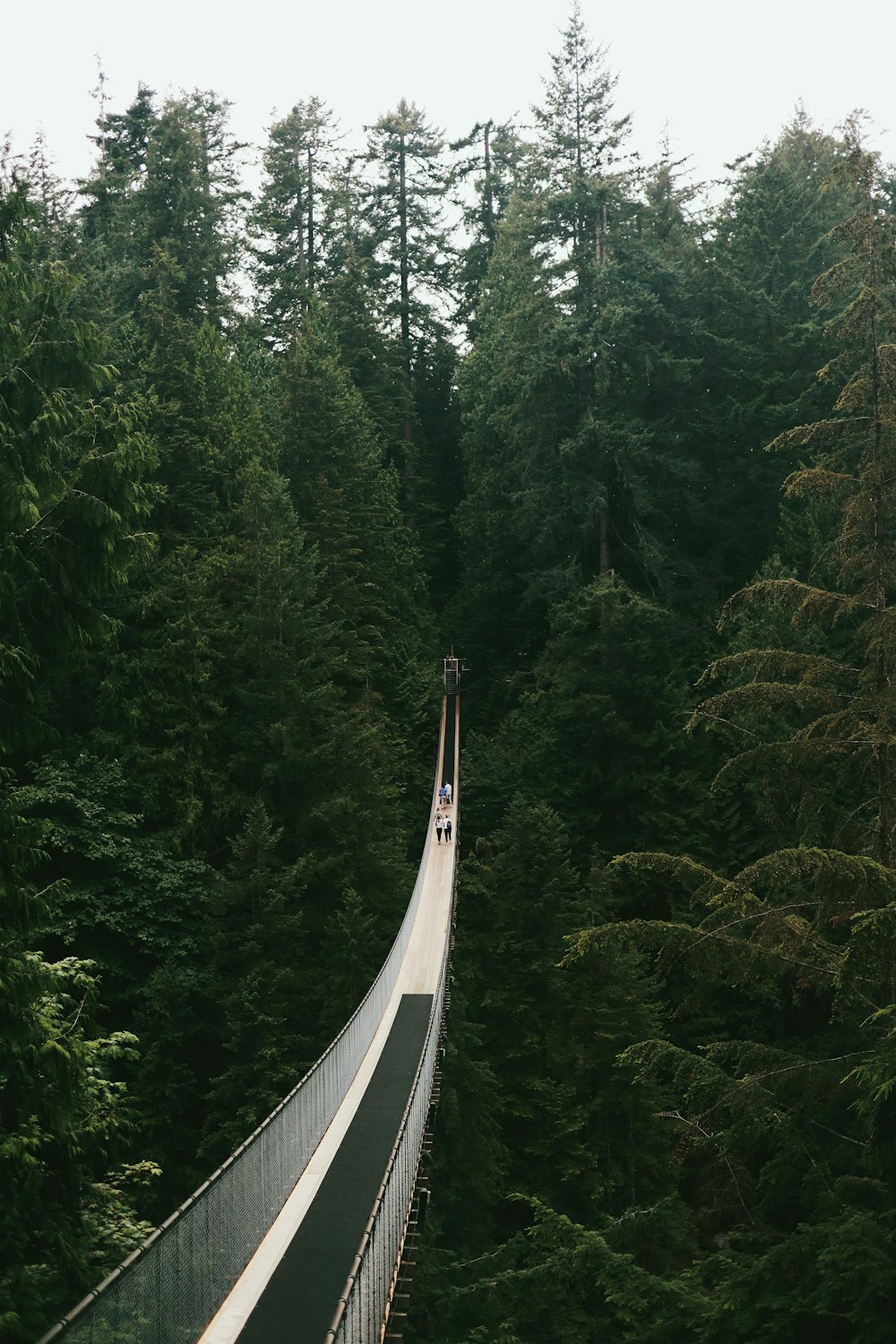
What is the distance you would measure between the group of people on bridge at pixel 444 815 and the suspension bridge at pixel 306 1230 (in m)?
9.11

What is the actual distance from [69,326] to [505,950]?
12639 millimetres

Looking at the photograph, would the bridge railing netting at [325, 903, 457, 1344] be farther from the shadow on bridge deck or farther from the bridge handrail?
the bridge handrail

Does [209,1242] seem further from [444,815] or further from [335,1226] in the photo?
[444,815]

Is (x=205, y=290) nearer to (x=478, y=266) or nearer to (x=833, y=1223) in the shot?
(x=478, y=266)

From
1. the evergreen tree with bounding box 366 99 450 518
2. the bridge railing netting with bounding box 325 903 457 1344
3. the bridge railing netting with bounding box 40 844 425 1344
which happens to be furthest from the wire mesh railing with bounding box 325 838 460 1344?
the evergreen tree with bounding box 366 99 450 518

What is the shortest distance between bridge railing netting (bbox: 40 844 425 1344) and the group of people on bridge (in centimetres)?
1145

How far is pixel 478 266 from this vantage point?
40.3 meters

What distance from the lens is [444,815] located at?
24391 mm

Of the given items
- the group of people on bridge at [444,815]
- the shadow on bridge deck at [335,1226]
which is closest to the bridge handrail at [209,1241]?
the shadow on bridge deck at [335,1226]

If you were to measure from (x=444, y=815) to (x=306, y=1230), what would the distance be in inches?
625

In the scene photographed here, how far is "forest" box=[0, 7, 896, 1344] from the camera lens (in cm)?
938

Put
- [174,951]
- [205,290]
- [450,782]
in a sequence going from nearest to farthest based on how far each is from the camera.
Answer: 1. [174,951]
2. [450,782]
3. [205,290]

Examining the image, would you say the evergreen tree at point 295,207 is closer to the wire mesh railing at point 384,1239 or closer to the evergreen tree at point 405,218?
the evergreen tree at point 405,218

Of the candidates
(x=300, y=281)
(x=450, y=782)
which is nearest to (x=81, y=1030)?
(x=450, y=782)
